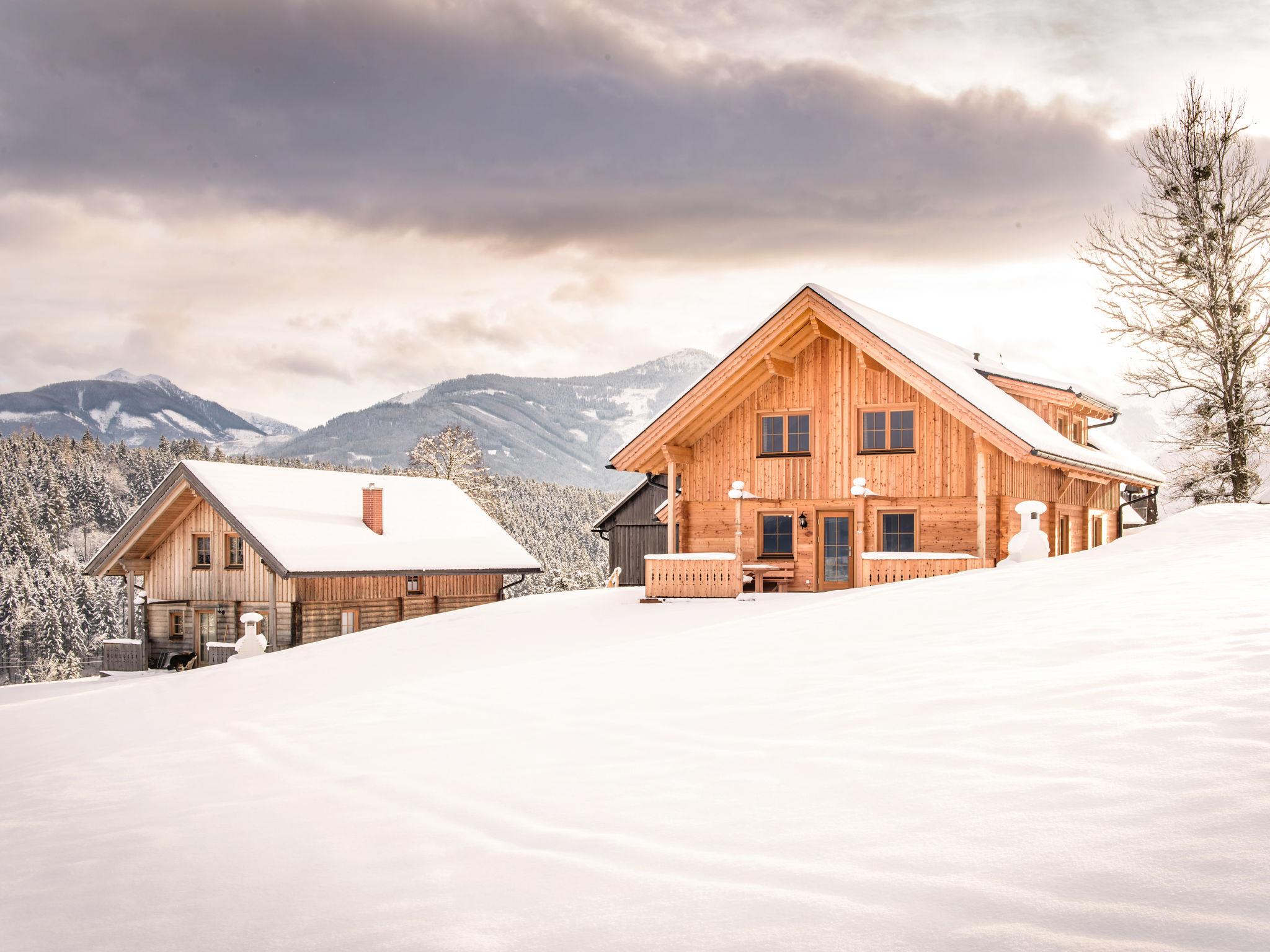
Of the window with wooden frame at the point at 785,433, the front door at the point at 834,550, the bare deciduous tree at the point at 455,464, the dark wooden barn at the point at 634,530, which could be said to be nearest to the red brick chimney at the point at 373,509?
the dark wooden barn at the point at 634,530

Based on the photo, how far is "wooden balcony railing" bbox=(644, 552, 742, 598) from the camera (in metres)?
20.4

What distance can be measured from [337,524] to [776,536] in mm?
16696

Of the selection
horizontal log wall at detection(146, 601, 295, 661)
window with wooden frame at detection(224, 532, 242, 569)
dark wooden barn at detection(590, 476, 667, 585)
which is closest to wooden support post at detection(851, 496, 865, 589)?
dark wooden barn at detection(590, 476, 667, 585)

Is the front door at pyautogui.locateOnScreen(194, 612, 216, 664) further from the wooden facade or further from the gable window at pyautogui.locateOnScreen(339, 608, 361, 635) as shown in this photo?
the gable window at pyautogui.locateOnScreen(339, 608, 361, 635)

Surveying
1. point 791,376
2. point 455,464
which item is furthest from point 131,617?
point 791,376

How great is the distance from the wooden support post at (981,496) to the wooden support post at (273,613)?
20.5m

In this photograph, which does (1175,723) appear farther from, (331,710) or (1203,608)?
(331,710)

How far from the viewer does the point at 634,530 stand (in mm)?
39375

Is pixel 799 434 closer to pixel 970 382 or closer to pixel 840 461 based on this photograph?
pixel 840 461

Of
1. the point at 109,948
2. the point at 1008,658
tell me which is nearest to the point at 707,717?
the point at 1008,658

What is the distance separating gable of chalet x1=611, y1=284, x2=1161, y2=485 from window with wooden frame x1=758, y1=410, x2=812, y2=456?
0.85m

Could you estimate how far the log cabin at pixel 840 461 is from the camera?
20422 millimetres

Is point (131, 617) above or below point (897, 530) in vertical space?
below

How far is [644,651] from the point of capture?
486 inches
